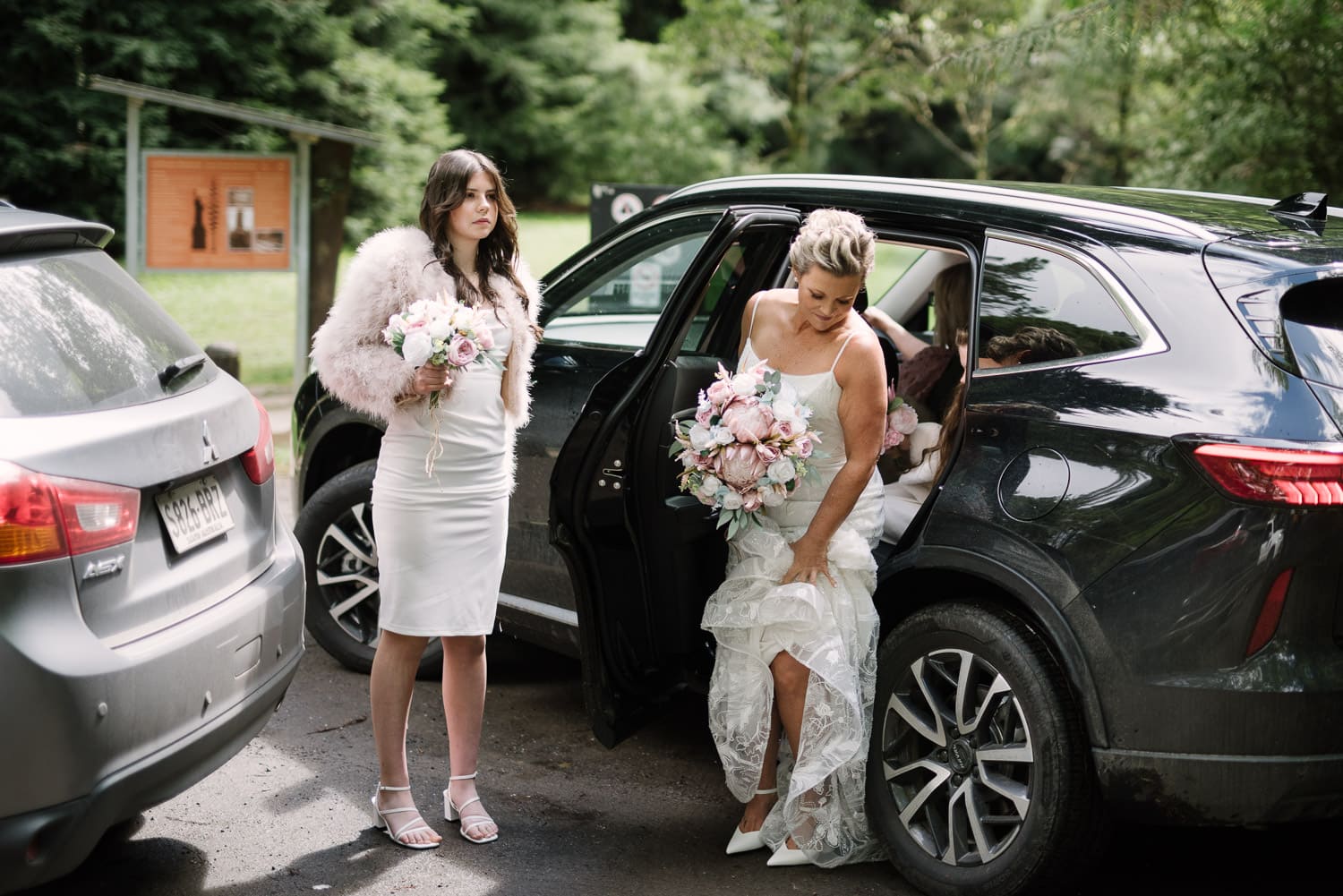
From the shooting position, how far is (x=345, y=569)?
211 inches

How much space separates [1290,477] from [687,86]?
985 inches

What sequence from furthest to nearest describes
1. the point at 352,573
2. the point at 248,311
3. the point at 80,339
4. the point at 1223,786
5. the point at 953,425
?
the point at 248,311
the point at 352,573
the point at 953,425
the point at 80,339
the point at 1223,786

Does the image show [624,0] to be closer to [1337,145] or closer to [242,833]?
[1337,145]

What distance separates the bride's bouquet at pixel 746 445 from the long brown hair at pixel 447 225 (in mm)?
717

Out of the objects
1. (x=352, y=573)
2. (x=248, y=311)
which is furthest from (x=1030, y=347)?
(x=248, y=311)

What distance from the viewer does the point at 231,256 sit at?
10492 mm

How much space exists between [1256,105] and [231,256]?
823 centimetres

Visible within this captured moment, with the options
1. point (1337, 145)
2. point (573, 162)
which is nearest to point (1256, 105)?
point (1337, 145)

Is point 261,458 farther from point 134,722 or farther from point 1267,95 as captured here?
point 1267,95

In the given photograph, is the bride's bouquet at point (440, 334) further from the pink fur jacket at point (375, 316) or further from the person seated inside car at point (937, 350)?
the person seated inside car at point (937, 350)

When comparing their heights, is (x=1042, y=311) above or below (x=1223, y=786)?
above

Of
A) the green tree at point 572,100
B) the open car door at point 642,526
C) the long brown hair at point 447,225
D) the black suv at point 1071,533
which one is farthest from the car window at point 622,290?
the green tree at point 572,100

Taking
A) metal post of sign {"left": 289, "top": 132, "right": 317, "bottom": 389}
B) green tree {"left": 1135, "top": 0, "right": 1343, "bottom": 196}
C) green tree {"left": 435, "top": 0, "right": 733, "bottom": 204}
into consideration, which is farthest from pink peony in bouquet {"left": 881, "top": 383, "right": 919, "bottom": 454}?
green tree {"left": 435, "top": 0, "right": 733, "bottom": 204}

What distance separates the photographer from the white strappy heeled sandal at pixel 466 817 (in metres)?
4.03
